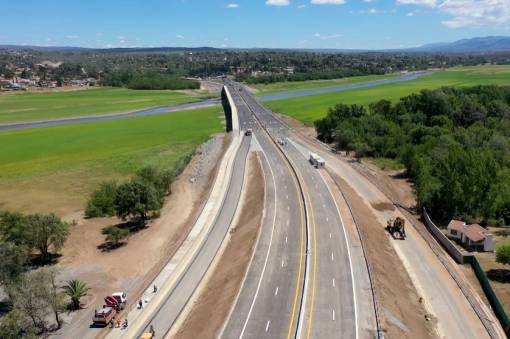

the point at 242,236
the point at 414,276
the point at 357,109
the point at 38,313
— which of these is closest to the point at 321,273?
the point at 414,276

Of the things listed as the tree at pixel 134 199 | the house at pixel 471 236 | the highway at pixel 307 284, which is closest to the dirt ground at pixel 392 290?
the highway at pixel 307 284

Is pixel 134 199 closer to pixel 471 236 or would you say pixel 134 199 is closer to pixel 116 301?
pixel 116 301

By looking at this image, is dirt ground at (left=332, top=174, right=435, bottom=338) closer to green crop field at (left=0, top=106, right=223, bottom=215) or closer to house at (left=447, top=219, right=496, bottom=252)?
house at (left=447, top=219, right=496, bottom=252)

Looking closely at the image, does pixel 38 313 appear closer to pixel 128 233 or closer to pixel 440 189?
pixel 128 233

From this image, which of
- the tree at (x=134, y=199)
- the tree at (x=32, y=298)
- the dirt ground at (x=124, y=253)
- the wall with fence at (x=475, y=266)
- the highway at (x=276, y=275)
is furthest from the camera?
the tree at (x=134, y=199)

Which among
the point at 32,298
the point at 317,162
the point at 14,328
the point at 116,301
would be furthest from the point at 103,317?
the point at 317,162

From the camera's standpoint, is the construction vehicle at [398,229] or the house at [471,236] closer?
the house at [471,236]

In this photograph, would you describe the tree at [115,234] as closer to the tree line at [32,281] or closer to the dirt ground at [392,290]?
the tree line at [32,281]
